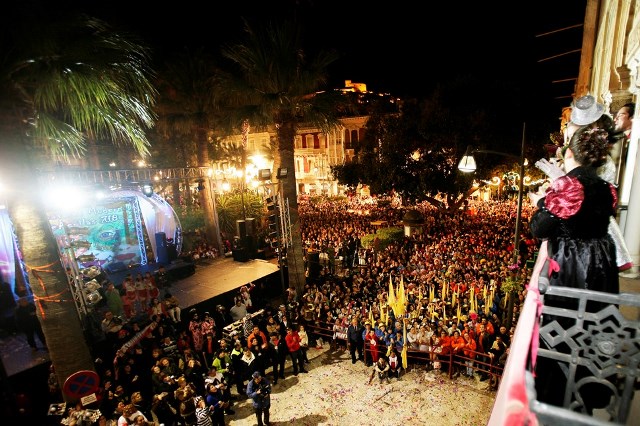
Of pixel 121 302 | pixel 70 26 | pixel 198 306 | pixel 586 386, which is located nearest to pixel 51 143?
pixel 70 26

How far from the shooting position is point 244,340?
11328 millimetres

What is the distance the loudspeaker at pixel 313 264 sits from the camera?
58.2 feet

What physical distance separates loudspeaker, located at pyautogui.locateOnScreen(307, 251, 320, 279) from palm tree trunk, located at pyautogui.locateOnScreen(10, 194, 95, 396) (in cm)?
1095

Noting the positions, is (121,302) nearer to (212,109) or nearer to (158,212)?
(158,212)

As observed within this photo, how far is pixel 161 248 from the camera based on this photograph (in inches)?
737

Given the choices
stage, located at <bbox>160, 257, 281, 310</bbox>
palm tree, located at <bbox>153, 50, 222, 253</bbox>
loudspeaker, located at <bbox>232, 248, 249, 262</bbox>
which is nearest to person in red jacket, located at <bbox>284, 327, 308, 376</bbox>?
stage, located at <bbox>160, 257, 281, 310</bbox>

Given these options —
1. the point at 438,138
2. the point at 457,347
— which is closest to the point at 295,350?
the point at 457,347

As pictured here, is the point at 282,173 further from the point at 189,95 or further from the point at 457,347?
the point at 189,95

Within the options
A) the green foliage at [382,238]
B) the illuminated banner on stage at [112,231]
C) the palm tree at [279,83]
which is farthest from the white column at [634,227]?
the illuminated banner on stage at [112,231]

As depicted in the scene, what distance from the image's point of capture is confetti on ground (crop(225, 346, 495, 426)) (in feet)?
28.1

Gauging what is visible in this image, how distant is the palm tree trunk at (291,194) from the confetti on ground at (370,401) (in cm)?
514

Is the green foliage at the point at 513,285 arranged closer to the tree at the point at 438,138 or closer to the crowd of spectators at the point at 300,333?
the crowd of spectators at the point at 300,333

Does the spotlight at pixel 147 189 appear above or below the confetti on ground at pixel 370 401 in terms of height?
above

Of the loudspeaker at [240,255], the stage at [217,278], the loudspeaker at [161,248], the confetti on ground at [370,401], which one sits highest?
the loudspeaker at [161,248]
